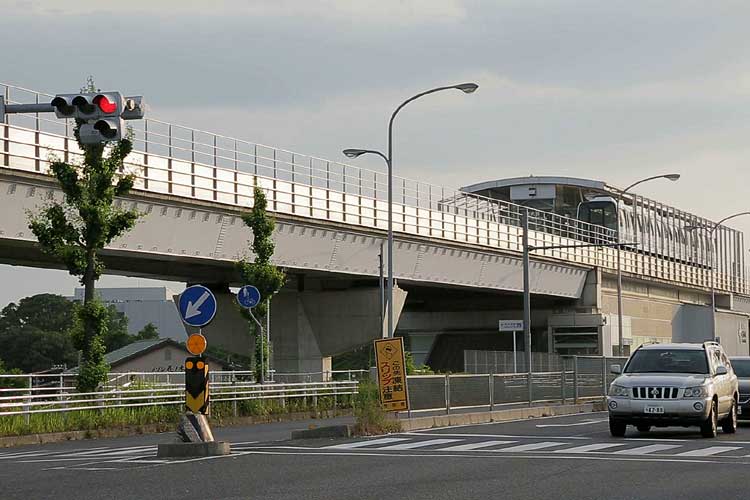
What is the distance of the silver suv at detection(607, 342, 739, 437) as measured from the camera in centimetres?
2225

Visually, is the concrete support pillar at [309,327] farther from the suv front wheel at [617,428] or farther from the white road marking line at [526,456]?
the white road marking line at [526,456]

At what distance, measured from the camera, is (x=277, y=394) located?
3734cm

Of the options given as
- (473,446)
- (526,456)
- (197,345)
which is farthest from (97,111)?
(473,446)

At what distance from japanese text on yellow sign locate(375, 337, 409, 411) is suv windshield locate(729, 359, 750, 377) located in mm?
7549

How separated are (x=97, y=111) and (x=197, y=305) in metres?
4.84

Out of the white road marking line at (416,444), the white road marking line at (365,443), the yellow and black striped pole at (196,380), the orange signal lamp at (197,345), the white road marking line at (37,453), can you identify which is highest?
the orange signal lamp at (197,345)

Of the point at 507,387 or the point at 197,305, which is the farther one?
the point at 507,387

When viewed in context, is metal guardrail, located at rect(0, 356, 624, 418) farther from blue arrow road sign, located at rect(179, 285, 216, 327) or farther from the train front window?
the train front window

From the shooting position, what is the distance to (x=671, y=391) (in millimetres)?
22312

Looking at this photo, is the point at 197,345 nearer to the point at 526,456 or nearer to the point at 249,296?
the point at 526,456

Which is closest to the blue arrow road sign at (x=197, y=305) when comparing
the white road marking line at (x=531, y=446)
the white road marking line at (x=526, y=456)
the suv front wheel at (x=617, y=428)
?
the white road marking line at (x=526, y=456)

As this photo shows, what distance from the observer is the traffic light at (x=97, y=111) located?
1778 centimetres

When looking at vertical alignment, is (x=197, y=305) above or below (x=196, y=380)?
above

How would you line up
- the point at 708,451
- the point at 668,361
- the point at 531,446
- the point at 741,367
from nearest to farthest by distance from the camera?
1. the point at 708,451
2. the point at 531,446
3. the point at 668,361
4. the point at 741,367
